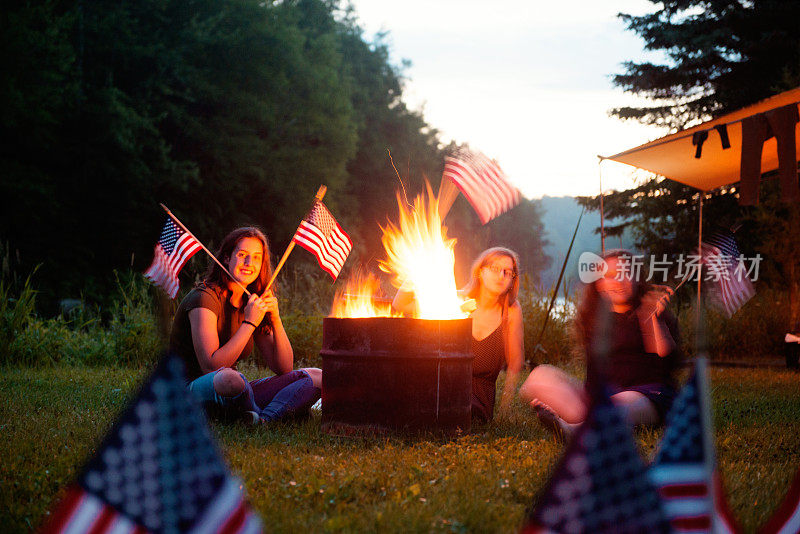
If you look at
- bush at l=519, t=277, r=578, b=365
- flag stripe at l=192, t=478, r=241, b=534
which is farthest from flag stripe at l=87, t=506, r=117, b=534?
bush at l=519, t=277, r=578, b=365

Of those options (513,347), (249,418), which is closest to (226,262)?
(249,418)

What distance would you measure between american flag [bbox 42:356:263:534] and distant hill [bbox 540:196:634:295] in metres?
8.80

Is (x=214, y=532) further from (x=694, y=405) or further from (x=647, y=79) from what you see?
(x=647, y=79)

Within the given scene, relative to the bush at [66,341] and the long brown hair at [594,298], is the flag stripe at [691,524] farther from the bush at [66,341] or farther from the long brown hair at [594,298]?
the bush at [66,341]

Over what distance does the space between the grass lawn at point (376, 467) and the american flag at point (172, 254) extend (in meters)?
1.12

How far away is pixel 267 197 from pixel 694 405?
95.2 ft

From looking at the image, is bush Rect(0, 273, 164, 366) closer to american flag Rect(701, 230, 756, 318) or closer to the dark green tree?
american flag Rect(701, 230, 756, 318)

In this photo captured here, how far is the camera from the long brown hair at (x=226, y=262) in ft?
16.5

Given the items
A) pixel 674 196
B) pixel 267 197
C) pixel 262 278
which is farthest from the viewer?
pixel 267 197

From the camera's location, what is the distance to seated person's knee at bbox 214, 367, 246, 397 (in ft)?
15.5

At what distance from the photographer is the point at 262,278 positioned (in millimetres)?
5133

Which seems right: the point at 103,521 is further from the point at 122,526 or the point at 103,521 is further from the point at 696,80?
the point at 696,80

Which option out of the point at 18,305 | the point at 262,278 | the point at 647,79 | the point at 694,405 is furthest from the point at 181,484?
the point at 647,79

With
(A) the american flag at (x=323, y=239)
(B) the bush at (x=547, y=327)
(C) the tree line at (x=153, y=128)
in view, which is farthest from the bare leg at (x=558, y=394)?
(C) the tree line at (x=153, y=128)
